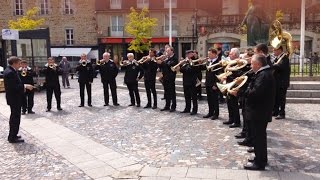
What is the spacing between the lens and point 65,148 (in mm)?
7816

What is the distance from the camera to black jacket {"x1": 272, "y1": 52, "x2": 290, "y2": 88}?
31.9 ft

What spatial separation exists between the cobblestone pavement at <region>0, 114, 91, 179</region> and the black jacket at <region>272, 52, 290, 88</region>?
5.85 m

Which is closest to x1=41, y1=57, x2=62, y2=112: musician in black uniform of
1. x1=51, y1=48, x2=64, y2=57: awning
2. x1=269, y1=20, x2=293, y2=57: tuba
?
x1=269, y1=20, x2=293, y2=57: tuba

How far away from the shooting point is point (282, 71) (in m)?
9.77

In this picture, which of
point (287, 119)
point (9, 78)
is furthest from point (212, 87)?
point (9, 78)

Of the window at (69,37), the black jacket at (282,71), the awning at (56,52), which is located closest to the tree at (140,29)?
the window at (69,37)

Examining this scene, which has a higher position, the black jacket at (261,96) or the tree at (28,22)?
the tree at (28,22)

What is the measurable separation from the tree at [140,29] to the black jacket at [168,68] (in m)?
25.1

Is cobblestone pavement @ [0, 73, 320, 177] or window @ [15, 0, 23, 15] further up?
window @ [15, 0, 23, 15]

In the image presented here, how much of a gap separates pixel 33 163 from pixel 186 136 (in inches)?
130

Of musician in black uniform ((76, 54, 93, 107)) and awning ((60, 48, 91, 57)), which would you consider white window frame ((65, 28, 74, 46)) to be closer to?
awning ((60, 48, 91, 57))

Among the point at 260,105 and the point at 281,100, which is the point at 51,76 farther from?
the point at 260,105

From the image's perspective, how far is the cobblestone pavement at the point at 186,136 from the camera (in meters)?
6.60

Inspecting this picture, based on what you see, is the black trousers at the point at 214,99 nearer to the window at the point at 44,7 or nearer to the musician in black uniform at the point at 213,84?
the musician in black uniform at the point at 213,84
